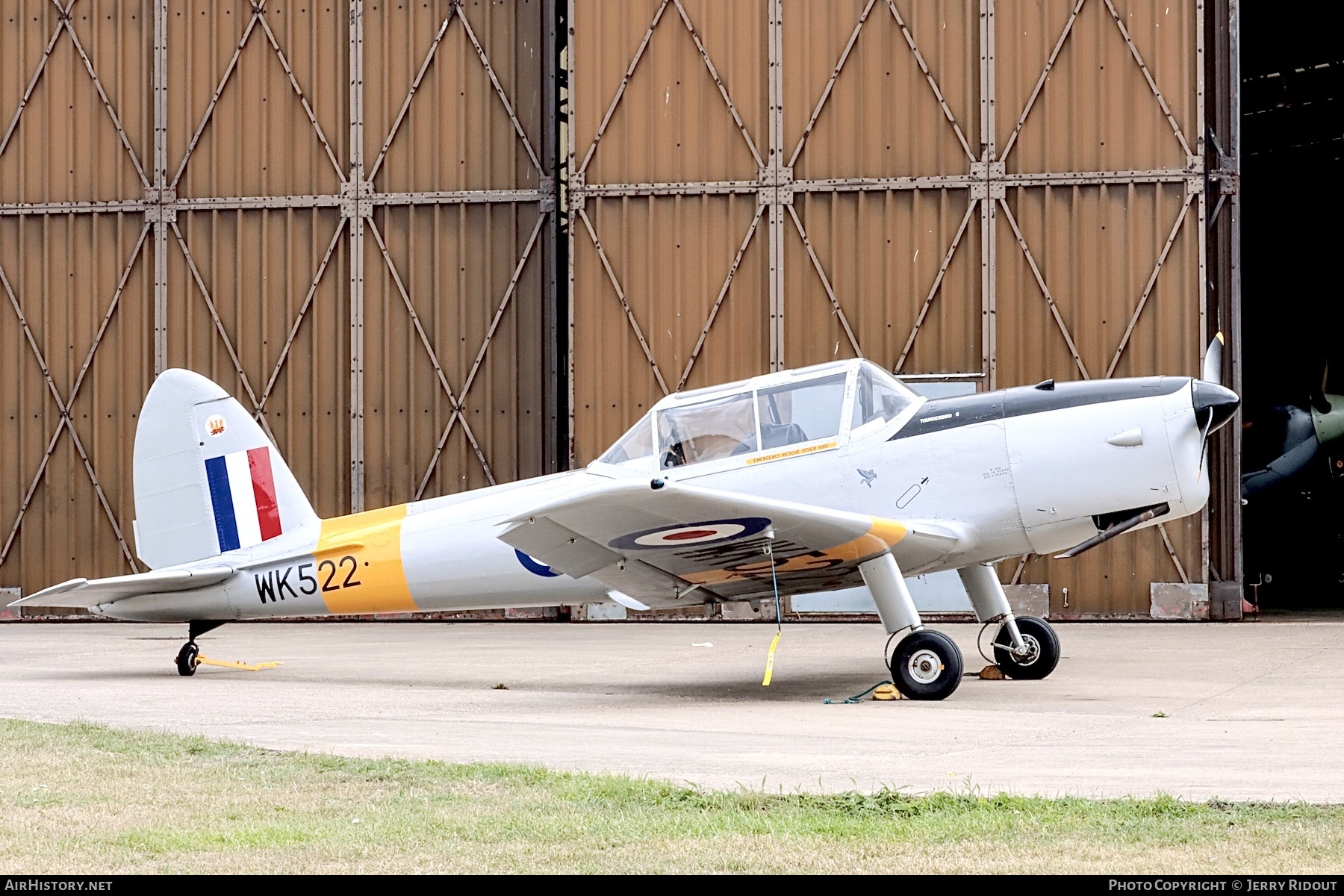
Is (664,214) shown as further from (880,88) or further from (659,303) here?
(880,88)

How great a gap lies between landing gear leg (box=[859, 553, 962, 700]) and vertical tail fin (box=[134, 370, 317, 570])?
5263mm

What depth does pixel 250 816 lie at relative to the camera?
5.61m

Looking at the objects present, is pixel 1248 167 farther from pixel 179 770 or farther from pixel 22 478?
pixel 179 770

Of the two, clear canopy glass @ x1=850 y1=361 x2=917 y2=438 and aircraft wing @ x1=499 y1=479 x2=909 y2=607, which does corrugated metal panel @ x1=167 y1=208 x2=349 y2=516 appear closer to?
aircraft wing @ x1=499 y1=479 x2=909 y2=607

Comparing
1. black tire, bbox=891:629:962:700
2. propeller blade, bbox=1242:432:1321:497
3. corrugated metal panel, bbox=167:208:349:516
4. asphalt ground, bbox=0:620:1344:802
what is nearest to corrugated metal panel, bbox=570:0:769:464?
corrugated metal panel, bbox=167:208:349:516

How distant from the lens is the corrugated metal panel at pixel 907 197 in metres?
19.0

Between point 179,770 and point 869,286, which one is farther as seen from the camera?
point 869,286

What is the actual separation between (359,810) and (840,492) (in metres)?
5.49

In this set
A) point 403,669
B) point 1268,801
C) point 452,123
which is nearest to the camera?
point 1268,801

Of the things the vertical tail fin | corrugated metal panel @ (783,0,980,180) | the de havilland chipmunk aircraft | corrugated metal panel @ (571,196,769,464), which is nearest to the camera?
the de havilland chipmunk aircraft

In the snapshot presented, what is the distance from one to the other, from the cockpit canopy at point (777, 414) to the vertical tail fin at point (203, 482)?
3.65 metres

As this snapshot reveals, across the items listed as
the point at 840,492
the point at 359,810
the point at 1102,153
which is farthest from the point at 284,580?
the point at 1102,153

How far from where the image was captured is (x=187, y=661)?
12.7 metres

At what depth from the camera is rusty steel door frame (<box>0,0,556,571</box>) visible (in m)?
21.0
